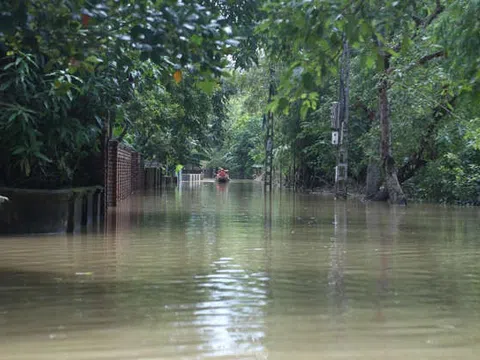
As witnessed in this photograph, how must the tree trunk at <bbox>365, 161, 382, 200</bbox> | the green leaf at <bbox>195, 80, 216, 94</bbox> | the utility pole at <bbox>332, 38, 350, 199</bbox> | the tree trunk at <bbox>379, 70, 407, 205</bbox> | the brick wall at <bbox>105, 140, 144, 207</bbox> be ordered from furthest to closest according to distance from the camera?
the tree trunk at <bbox>365, 161, 382, 200</bbox>
the utility pole at <bbox>332, 38, 350, 199</bbox>
the tree trunk at <bbox>379, 70, 407, 205</bbox>
the brick wall at <bbox>105, 140, 144, 207</bbox>
the green leaf at <bbox>195, 80, 216, 94</bbox>

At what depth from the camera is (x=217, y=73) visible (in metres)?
6.28

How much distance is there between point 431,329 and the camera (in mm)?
5234

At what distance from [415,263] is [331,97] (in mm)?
25269

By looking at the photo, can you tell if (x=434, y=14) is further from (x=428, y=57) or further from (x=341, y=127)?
(x=341, y=127)

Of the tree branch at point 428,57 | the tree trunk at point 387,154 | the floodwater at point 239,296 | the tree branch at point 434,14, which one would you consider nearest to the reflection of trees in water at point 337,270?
the floodwater at point 239,296

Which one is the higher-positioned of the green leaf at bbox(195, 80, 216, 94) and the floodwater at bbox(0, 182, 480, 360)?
the green leaf at bbox(195, 80, 216, 94)

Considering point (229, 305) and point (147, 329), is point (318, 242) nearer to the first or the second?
point (229, 305)

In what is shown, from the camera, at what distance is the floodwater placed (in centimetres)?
475

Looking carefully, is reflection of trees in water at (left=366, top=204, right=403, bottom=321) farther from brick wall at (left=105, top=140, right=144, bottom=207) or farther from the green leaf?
brick wall at (left=105, top=140, right=144, bottom=207)

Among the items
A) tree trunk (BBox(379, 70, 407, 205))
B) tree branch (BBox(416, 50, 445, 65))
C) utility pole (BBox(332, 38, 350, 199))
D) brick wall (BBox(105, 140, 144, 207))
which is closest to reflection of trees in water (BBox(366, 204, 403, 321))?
tree branch (BBox(416, 50, 445, 65))

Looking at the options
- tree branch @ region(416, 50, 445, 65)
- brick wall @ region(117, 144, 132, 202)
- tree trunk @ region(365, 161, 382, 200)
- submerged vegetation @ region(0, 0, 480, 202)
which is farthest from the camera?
tree trunk @ region(365, 161, 382, 200)

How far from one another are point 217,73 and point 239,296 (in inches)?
83.0

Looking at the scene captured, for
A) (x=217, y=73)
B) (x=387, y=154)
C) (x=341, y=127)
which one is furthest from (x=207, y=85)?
(x=341, y=127)

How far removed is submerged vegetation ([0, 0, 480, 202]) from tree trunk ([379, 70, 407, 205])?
0.05 metres
